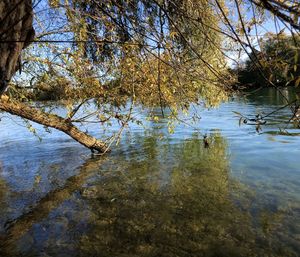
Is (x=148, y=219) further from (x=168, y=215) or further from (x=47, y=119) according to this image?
(x=47, y=119)

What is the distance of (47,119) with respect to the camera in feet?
38.5

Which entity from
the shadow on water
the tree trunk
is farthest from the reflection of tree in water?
the tree trunk

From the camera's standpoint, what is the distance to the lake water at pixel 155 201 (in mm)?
6270

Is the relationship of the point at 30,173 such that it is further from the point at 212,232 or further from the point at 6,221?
the point at 212,232

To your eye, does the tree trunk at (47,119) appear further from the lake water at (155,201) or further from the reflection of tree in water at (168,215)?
the reflection of tree in water at (168,215)

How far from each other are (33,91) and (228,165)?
19.9 feet

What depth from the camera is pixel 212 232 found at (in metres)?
6.64

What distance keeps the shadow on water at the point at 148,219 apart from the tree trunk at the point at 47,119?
1774 millimetres

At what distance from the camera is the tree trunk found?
10.5 metres

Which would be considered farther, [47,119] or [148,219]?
[47,119]

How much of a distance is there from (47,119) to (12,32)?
31.0ft

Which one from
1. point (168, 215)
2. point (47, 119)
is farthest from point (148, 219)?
point (47, 119)

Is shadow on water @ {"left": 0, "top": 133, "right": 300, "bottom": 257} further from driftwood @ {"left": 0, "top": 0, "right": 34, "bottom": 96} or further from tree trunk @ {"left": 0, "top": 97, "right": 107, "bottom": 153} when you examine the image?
driftwood @ {"left": 0, "top": 0, "right": 34, "bottom": 96}

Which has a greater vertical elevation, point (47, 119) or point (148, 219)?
point (47, 119)
